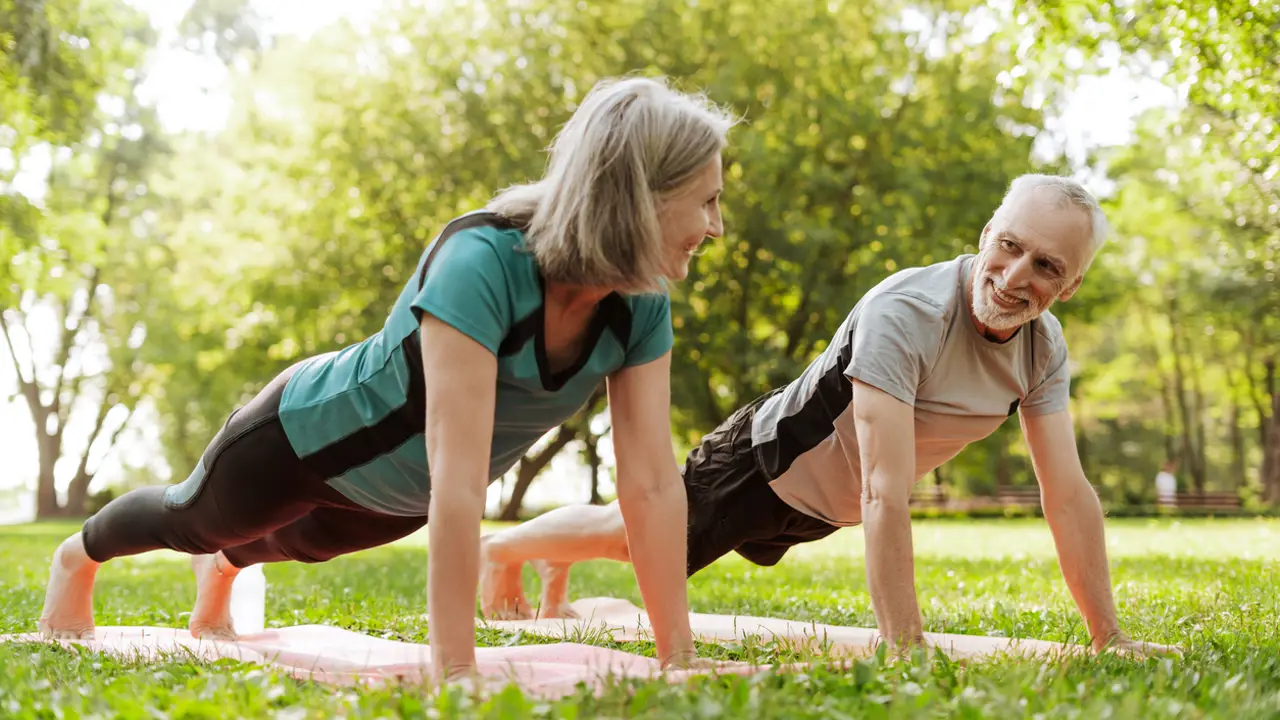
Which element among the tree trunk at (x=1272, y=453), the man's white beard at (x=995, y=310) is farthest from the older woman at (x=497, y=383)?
the tree trunk at (x=1272, y=453)

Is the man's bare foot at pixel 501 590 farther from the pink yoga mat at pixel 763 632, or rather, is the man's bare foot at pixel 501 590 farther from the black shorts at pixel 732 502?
the black shorts at pixel 732 502

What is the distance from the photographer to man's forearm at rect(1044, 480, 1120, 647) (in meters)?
4.13

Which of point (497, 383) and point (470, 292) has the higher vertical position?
point (470, 292)

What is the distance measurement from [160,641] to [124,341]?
3307 cm

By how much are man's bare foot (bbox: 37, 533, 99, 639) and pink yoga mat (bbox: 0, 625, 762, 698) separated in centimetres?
8

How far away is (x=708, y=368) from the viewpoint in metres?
22.5

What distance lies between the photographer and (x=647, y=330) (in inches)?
136

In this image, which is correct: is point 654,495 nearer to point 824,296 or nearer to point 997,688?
point 997,688

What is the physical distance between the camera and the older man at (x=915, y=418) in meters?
3.79

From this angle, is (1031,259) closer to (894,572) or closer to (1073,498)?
(1073,498)

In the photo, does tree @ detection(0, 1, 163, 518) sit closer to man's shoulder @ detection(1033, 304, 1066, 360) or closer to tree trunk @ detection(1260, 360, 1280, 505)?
man's shoulder @ detection(1033, 304, 1066, 360)

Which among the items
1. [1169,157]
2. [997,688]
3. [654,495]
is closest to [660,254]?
[654,495]

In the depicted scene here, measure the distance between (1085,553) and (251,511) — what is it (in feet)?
9.80

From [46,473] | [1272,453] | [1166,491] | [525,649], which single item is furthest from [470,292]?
[1272,453]
